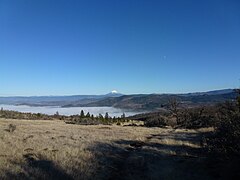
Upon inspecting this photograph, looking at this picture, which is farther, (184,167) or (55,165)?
(184,167)

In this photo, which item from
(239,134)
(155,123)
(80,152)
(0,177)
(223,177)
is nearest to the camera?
(0,177)

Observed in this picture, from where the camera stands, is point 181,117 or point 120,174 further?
point 181,117

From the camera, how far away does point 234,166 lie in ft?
54.3

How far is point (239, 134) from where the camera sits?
17453mm

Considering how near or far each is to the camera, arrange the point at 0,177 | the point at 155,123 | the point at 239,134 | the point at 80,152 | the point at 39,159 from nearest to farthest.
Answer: the point at 0,177, the point at 239,134, the point at 39,159, the point at 80,152, the point at 155,123

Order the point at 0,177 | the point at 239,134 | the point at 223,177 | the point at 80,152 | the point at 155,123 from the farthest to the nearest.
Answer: the point at 155,123 < the point at 80,152 < the point at 239,134 < the point at 223,177 < the point at 0,177

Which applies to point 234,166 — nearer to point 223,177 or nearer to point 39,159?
point 223,177

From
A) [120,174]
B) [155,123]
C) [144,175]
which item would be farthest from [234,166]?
[155,123]

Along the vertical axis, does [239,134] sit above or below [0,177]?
above

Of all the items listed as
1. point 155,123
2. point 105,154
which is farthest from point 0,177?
point 155,123

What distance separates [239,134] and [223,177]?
242 cm

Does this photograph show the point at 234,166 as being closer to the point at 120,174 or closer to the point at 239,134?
the point at 239,134

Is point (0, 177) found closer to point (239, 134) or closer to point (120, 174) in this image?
point (120, 174)

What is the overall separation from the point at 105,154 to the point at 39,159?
4.17m
